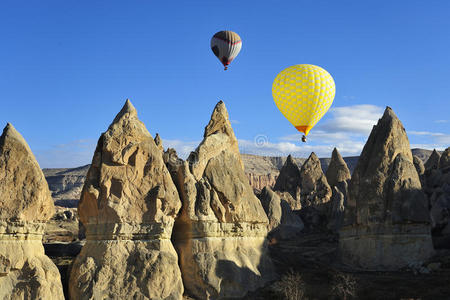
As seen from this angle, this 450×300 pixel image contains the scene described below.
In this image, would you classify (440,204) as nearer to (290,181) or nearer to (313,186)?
(313,186)

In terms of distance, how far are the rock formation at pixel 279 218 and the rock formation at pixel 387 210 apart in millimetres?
11699

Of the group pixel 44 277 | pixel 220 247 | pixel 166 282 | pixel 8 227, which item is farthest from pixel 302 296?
pixel 8 227

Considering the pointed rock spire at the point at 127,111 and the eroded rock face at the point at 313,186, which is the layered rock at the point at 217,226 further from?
the eroded rock face at the point at 313,186

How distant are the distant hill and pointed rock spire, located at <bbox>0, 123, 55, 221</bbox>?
250 ft

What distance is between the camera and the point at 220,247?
81.9ft

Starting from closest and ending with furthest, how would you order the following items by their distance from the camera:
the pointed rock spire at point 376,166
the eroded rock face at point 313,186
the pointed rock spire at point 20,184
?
the pointed rock spire at point 20,184
the pointed rock spire at point 376,166
the eroded rock face at point 313,186

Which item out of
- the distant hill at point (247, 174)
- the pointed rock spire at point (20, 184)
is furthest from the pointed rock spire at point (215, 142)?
the distant hill at point (247, 174)

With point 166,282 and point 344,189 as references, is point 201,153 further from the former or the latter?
point 344,189

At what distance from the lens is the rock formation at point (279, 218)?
44094 millimetres

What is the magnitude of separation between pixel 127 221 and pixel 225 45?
→ 15193mm

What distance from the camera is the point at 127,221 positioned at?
22562mm

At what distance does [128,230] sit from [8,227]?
4228mm

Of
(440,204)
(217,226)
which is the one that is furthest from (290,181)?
(217,226)

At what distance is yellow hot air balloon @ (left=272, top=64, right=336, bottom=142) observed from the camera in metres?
28.5
